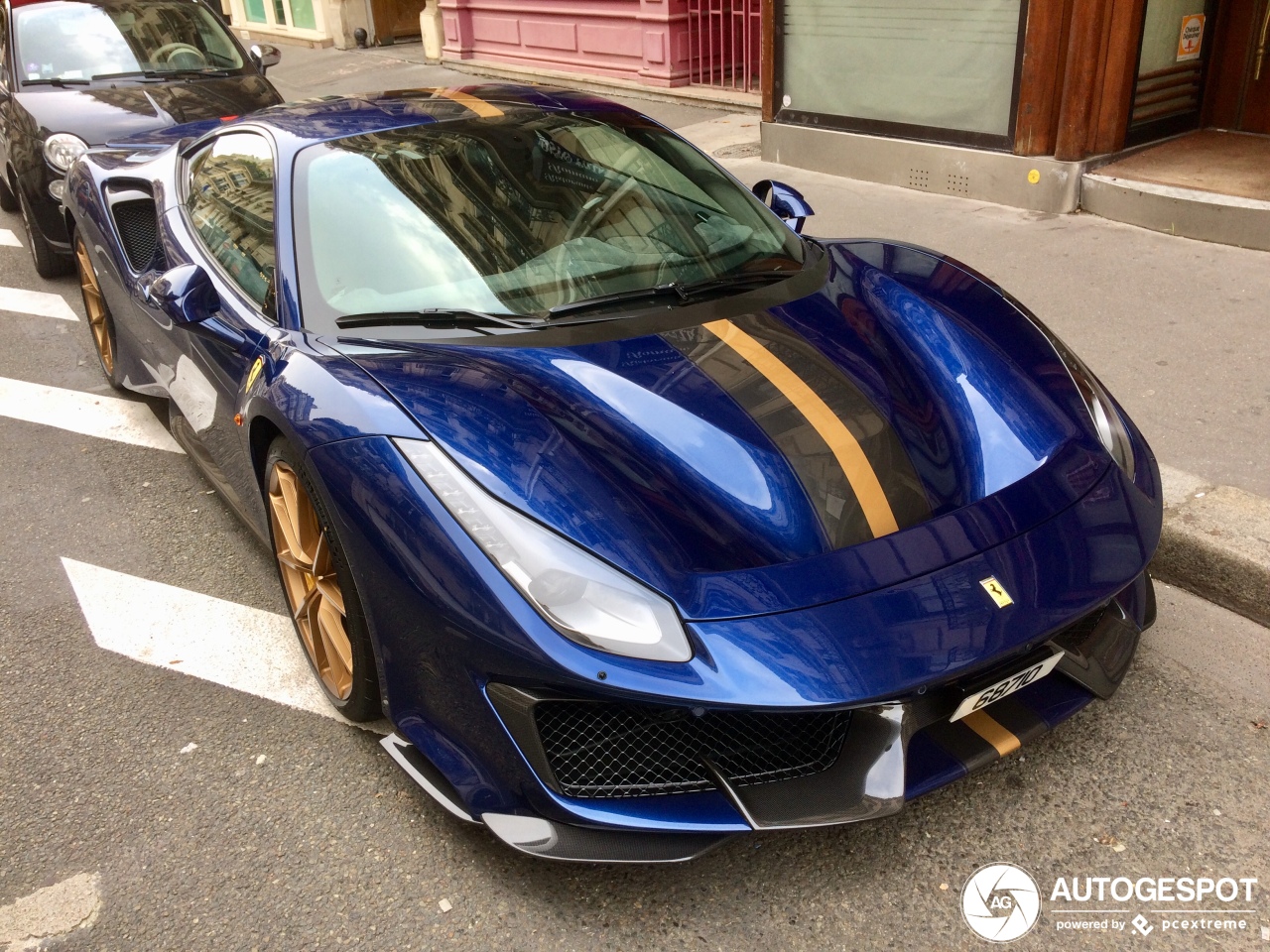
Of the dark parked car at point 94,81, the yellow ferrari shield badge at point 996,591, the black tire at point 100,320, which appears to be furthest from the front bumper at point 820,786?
the dark parked car at point 94,81

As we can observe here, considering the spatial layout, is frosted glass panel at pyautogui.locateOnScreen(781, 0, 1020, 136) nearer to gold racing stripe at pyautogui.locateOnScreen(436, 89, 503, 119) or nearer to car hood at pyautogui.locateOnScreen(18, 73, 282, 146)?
car hood at pyautogui.locateOnScreen(18, 73, 282, 146)

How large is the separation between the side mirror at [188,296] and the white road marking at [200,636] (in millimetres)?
860

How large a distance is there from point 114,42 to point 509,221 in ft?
17.9

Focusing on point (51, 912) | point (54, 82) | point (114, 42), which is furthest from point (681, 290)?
point (114, 42)

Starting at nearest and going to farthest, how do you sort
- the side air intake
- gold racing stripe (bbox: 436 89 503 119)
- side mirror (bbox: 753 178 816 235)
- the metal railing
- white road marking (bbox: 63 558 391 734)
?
1. white road marking (bbox: 63 558 391 734)
2. gold racing stripe (bbox: 436 89 503 119)
3. side mirror (bbox: 753 178 816 235)
4. the side air intake
5. the metal railing

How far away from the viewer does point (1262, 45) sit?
6543mm

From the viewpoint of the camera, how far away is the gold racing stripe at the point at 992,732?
2.19m

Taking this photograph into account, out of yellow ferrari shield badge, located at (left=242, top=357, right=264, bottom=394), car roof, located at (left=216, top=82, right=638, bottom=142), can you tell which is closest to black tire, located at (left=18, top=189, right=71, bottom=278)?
car roof, located at (left=216, top=82, right=638, bottom=142)

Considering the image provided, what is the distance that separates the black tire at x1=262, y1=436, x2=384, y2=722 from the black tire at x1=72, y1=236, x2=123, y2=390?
2.02 m

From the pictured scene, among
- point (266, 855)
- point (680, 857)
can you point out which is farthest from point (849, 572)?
point (266, 855)

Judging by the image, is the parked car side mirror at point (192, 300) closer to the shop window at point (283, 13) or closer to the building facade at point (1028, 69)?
the building facade at point (1028, 69)

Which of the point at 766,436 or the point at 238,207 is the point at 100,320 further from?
the point at 766,436

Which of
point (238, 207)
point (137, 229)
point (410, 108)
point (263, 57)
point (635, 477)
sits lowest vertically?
point (635, 477)

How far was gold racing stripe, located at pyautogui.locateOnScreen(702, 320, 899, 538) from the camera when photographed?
7.34ft
